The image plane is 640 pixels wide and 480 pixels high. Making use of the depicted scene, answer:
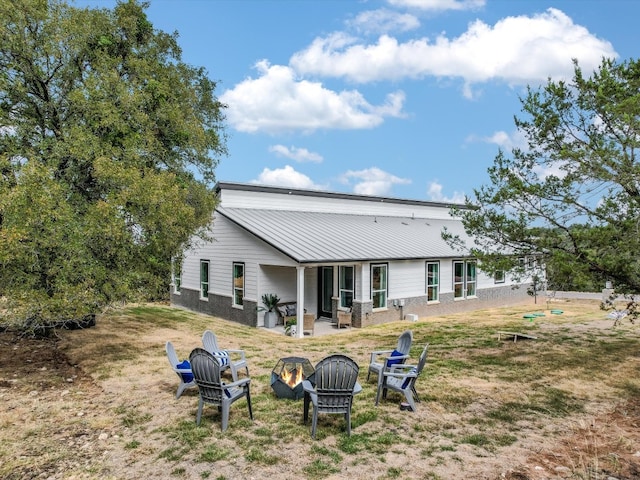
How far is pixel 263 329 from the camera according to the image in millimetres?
16500

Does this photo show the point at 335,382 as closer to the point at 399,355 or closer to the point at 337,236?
the point at 399,355

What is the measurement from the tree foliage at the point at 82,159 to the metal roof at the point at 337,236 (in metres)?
4.67

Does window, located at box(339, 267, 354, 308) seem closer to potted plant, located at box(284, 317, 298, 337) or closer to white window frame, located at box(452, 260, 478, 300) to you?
potted plant, located at box(284, 317, 298, 337)

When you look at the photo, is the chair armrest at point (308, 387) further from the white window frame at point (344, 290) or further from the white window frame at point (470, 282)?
the white window frame at point (470, 282)

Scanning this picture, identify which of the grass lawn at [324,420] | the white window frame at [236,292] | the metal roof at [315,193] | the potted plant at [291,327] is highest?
the metal roof at [315,193]

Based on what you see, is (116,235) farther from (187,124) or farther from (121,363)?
(187,124)

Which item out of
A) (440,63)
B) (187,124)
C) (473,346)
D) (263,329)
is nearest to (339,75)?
(440,63)

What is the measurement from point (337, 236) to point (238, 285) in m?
4.65

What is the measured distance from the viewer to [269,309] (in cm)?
1669

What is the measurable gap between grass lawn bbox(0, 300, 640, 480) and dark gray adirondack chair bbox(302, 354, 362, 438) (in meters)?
0.40

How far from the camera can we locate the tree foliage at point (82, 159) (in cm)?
881

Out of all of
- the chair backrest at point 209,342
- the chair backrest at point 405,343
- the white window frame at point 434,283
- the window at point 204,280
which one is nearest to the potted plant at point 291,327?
the chair backrest at point 209,342

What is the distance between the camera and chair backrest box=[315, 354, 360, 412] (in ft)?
21.2

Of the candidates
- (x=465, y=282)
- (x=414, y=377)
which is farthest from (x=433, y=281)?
(x=414, y=377)
